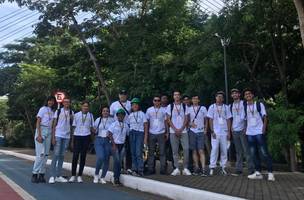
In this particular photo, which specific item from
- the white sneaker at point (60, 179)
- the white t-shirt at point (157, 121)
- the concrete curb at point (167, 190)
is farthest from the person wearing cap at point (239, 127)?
the white sneaker at point (60, 179)

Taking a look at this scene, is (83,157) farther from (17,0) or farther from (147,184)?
(17,0)

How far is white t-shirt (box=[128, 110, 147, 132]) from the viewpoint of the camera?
13214mm

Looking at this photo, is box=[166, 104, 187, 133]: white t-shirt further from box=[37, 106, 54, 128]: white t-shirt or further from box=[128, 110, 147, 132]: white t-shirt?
box=[37, 106, 54, 128]: white t-shirt


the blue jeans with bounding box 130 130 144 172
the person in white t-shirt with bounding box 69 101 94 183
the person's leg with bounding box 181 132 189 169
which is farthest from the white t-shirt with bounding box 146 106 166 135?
the person in white t-shirt with bounding box 69 101 94 183

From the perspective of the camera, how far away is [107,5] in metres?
25.8

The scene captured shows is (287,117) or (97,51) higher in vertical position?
(97,51)

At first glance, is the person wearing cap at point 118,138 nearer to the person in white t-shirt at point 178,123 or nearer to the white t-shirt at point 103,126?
the white t-shirt at point 103,126

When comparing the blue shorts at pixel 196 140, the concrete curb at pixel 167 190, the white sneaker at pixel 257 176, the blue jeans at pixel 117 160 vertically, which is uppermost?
the blue shorts at pixel 196 140

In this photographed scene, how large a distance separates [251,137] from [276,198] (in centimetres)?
297

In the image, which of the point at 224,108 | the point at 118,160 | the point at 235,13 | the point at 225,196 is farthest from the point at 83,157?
the point at 235,13

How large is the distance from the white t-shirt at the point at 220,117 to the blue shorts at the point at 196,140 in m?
0.46

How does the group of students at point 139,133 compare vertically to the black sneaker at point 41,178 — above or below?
above

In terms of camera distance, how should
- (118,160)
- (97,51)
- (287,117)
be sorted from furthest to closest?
(97,51) → (287,117) → (118,160)

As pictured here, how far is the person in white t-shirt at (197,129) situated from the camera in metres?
13.3
